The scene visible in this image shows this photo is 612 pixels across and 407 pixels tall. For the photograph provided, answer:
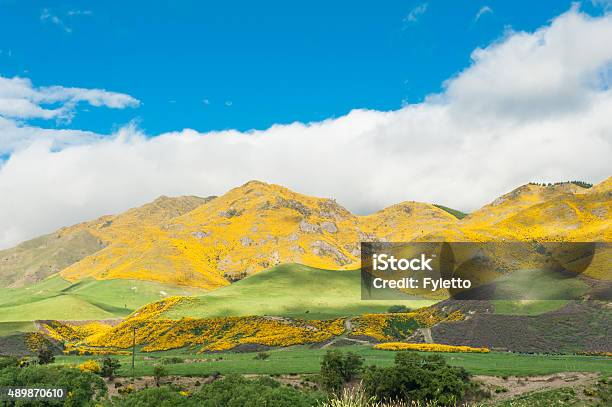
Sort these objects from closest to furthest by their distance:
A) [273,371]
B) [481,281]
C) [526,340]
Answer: [273,371] < [526,340] < [481,281]

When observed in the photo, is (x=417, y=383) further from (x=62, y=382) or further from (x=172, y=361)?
(x=172, y=361)

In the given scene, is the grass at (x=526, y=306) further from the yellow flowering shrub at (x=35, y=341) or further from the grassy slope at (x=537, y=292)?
the yellow flowering shrub at (x=35, y=341)

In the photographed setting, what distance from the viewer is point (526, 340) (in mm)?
106188

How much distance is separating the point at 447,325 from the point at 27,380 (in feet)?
290

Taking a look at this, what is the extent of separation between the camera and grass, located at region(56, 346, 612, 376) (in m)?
79.0

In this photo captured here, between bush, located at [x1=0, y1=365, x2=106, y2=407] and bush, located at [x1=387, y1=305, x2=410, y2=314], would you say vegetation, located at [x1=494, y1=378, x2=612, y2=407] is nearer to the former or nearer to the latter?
bush, located at [x1=0, y1=365, x2=106, y2=407]

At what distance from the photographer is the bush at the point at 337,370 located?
7344 cm

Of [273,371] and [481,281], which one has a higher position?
[481,281]

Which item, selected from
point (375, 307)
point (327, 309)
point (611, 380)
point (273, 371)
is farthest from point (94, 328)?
point (611, 380)

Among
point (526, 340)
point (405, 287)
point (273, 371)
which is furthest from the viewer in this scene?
point (405, 287)

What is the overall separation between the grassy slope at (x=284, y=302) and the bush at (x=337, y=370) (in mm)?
68774

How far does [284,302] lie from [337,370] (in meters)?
Answer: 96.0

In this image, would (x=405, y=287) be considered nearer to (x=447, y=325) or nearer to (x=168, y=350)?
(x=447, y=325)

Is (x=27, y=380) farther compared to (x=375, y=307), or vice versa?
(x=375, y=307)
